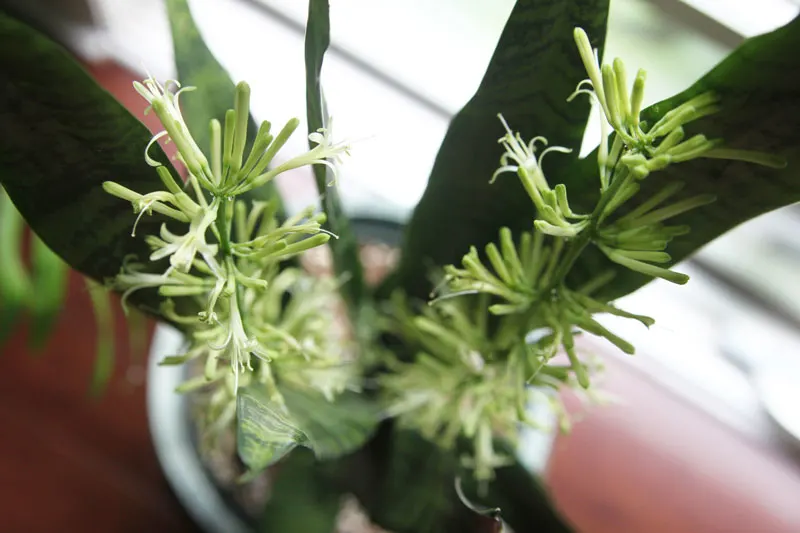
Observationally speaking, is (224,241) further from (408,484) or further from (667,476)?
(667,476)

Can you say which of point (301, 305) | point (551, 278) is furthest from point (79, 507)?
point (551, 278)

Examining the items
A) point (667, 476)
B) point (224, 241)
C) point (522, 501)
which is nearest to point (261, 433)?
point (224, 241)

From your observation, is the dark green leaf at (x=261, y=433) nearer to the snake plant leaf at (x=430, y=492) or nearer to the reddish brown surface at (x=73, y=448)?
the snake plant leaf at (x=430, y=492)

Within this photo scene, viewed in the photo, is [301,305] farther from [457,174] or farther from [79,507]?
[79,507]

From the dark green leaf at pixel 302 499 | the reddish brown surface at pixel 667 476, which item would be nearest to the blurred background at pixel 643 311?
the reddish brown surface at pixel 667 476

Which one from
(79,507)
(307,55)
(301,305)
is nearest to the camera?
(307,55)
